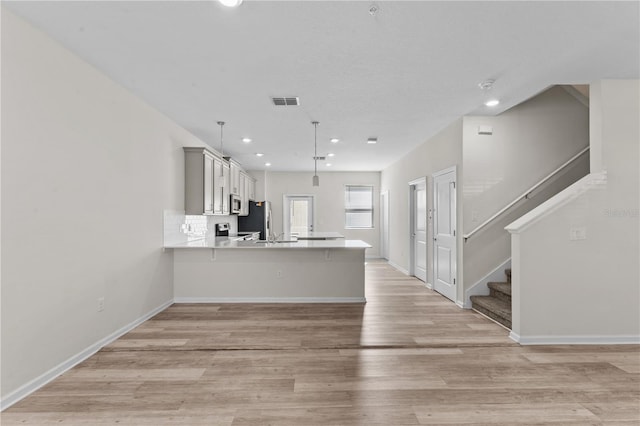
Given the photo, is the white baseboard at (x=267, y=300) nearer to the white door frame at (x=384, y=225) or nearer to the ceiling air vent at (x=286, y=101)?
the ceiling air vent at (x=286, y=101)

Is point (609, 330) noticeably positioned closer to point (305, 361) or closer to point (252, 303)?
point (305, 361)

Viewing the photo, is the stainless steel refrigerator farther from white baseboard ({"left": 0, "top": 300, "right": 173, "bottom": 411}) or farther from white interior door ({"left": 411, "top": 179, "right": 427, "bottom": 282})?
white baseboard ({"left": 0, "top": 300, "right": 173, "bottom": 411})

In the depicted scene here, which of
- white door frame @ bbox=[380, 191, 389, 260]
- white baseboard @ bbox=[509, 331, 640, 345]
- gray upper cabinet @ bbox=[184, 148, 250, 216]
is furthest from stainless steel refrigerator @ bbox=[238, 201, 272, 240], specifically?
white baseboard @ bbox=[509, 331, 640, 345]

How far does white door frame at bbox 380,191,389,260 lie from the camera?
9336mm

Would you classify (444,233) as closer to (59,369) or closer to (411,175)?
(411,175)

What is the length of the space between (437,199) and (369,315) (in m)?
2.38

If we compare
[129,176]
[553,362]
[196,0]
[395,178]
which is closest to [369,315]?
[553,362]

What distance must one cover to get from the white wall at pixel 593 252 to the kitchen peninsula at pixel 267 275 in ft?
7.18

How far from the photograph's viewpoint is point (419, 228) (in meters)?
6.73

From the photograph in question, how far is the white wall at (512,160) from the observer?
4641mm

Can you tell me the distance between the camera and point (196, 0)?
2.16m

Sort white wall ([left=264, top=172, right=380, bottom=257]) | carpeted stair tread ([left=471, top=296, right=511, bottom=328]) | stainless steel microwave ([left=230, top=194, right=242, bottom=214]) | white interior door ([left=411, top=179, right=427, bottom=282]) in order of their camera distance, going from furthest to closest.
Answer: white wall ([left=264, top=172, right=380, bottom=257]) < stainless steel microwave ([left=230, top=194, right=242, bottom=214]) < white interior door ([left=411, top=179, right=427, bottom=282]) < carpeted stair tread ([left=471, top=296, right=511, bottom=328])

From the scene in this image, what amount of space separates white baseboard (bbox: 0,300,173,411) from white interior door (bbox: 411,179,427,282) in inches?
187

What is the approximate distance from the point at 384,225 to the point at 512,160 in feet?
17.1
